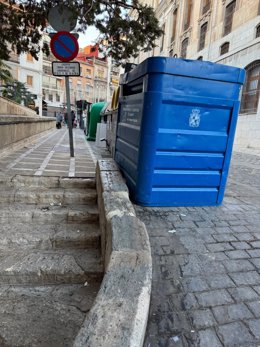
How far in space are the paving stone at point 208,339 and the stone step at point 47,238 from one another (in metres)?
1.40

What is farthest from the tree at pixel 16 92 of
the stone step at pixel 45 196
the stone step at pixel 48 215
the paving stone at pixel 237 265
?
the paving stone at pixel 237 265

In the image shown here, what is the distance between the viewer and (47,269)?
92.0 inches

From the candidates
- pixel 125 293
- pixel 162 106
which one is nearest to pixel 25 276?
pixel 125 293

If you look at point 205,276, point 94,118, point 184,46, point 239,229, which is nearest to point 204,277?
point 205,276

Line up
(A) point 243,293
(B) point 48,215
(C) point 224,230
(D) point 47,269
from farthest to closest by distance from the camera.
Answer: (B) point 48,215 → (C) point 224,230 → (D) point 47,269 → (A) point 243,293

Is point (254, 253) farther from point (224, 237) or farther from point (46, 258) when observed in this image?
point (46, 258)

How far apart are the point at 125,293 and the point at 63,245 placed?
56.7 inches

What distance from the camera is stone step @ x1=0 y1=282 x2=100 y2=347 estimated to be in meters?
1.74

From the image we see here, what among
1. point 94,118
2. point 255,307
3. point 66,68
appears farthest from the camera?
point 94,118

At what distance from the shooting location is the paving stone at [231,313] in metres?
1.76

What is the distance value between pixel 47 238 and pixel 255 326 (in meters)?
1.98

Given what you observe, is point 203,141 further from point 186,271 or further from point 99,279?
point 99,279

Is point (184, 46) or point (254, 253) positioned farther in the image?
point (184, 46)

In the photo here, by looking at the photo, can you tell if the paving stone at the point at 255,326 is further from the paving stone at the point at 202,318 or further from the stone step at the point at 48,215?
the stone step at the point at 48,215
